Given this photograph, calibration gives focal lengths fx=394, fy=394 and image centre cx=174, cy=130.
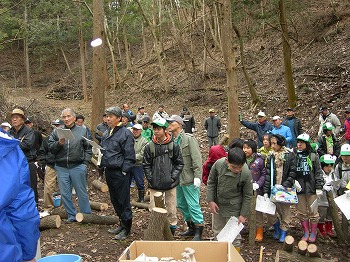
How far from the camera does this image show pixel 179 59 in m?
34.3

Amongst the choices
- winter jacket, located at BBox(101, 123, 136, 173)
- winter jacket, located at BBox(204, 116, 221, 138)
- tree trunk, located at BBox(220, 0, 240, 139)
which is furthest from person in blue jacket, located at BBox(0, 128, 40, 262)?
winter jacket, located at BBox(204, 116, 221, 138)

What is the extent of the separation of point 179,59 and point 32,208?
31.9 m

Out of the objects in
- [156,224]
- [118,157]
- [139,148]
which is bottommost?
[156,224]

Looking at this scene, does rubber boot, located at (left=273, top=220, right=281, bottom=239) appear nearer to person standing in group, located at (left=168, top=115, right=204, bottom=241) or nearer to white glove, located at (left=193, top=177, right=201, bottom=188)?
person standing in group, located at (left=168, top=115, right=204, bottom=241)

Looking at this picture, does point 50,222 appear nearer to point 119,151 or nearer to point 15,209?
point 119,151

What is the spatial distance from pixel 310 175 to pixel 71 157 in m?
4.20

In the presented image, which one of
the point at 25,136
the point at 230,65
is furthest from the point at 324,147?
the point at 25,136

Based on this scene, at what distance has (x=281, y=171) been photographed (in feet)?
22.6

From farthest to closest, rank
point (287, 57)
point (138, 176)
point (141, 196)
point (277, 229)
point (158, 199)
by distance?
point (287, 57), point (141, 196), point (138, 176), point (277, 229), point (158, 199)

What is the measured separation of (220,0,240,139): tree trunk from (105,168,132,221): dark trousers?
4.46 m

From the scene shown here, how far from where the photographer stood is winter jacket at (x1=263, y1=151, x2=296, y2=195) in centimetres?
672

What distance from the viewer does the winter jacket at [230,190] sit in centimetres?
558

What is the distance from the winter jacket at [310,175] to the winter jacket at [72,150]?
3.78 metres

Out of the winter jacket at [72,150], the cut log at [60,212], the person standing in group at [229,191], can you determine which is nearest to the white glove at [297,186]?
the person standing in group at [229,191]
